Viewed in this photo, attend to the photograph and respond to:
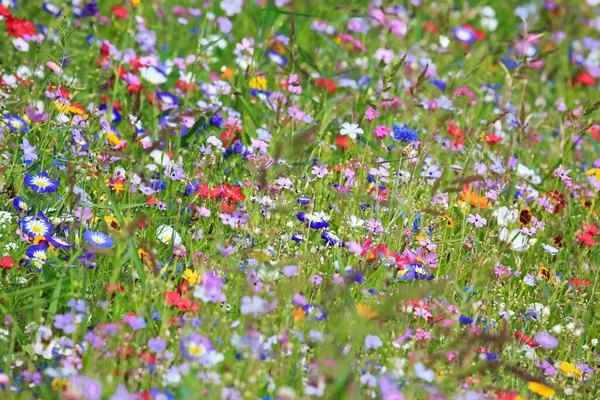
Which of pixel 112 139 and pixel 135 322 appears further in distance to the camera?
pixel 112 139

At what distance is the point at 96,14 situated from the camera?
4.41 m

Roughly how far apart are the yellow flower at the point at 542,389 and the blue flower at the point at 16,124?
195 centimetres

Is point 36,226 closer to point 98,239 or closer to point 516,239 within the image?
point 98,239

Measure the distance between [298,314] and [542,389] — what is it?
0.65 meters

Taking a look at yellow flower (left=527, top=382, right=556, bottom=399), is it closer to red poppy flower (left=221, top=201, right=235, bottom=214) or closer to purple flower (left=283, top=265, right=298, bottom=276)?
purple flower (left=283, top=265, right=298, bottom=276)

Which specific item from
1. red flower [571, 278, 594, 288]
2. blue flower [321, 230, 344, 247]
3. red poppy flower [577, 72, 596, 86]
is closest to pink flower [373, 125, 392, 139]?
blue flower [321, 230, 344, 247]

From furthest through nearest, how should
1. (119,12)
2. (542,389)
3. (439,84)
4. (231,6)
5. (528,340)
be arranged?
1. (231,6)
2. (119,12)
3. (439,84)
4. (528,340)
5. (542,389)

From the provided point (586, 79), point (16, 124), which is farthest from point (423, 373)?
point (586, 79)

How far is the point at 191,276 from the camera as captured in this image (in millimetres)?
2512

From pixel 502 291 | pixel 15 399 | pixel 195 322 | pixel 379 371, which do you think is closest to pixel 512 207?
pixel 502 291

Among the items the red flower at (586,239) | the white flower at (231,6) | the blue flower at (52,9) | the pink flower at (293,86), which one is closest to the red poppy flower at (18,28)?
the blue flower at (52,9)

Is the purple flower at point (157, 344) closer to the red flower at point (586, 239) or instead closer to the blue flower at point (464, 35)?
the red flower at point (586, 239)

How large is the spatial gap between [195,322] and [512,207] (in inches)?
61.9

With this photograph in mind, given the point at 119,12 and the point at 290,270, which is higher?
the point at 119,12
